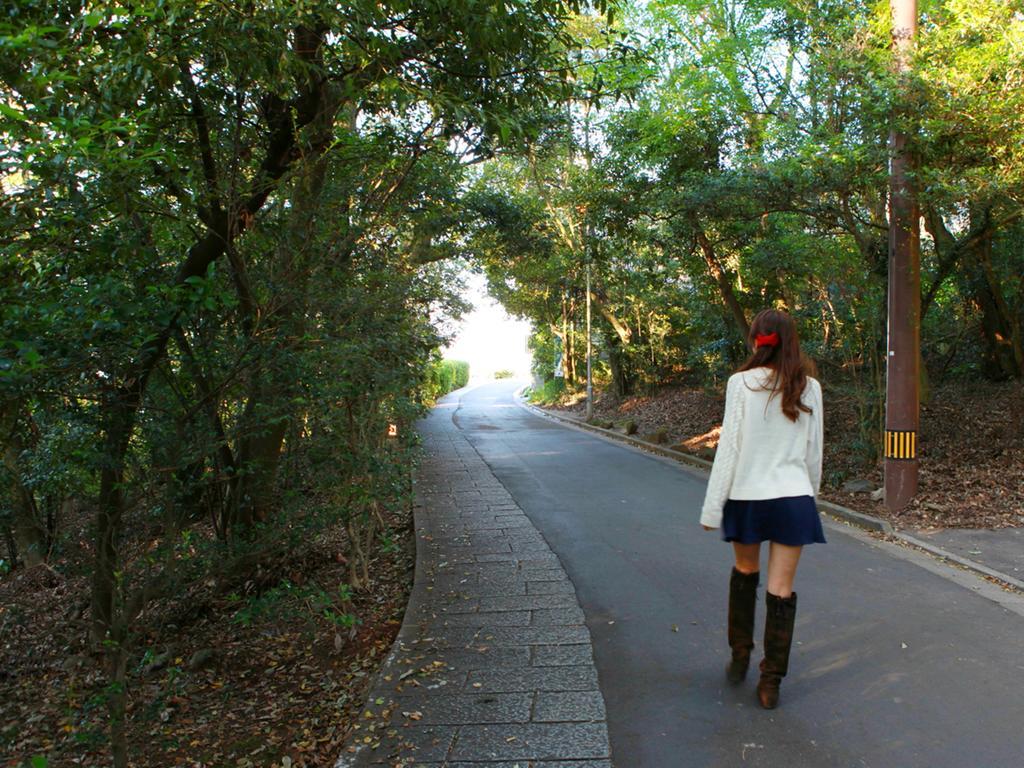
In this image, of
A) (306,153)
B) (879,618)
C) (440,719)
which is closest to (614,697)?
(440,719)

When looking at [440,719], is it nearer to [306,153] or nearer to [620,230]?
[306,153]

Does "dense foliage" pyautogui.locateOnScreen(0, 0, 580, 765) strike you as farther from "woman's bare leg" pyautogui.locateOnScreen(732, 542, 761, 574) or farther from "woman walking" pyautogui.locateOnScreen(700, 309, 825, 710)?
"woman's bare leg" pyautogui.locateOnScreen(732, 542, 761, 574)

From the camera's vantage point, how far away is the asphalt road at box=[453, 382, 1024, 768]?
316 centimetres

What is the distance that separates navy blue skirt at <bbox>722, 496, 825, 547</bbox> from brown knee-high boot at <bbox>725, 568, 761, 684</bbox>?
26cm

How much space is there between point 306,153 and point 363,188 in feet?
2.89

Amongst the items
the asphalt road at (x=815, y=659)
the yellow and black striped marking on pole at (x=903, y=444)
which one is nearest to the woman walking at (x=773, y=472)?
the asphalt road at (x=815, y=659)

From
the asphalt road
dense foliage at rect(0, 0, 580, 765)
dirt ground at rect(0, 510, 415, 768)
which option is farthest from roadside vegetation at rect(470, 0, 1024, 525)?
dirt ground at rect(0, 510, 415, 768)

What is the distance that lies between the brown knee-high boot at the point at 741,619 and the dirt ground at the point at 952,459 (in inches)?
189

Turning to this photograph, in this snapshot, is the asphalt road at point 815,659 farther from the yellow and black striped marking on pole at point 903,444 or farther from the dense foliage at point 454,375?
the dense foliage at point 454,375

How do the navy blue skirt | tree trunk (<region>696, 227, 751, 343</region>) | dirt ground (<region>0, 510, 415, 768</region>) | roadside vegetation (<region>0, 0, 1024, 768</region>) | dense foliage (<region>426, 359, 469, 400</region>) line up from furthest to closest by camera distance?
dense foliage (<region>426, 359, 469, 400</region>) < tree trunk (<region>696, 227, 751, 343</region>) < dirt ground (<region>0, 510, 415, 768</region>) < the navy blue skirt < roadside vegetation (<region>0, 0, 1024, 768</region>)

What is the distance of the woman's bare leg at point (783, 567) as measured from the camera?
3.44 meters

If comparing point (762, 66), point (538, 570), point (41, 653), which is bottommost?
point (41, 653)

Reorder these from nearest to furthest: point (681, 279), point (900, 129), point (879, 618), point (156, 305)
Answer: point (156, 305) → point (879, 618) → point (900, 129) → point (681, 279)

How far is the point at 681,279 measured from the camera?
19.8 meters
